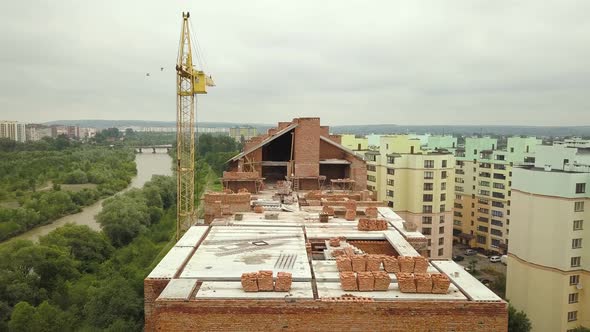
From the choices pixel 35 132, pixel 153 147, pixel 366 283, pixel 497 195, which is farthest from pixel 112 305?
pixel 35 132

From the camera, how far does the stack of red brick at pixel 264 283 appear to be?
11.9 metres

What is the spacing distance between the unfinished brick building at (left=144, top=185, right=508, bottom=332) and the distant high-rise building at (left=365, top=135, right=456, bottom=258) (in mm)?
29517

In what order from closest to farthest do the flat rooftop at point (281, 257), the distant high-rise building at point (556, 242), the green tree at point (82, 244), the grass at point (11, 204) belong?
the flat rooftop at point (281, 257), the distant high-rise building at point (556, 242), the green tree at point (82, 244), the grass at point (11, 204)

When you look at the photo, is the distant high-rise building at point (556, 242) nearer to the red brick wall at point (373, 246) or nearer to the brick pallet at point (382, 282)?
the red brick wall at point (373, 246)

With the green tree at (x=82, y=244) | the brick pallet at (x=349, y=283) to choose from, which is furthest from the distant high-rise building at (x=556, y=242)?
the green tree at (x=82, y=244)

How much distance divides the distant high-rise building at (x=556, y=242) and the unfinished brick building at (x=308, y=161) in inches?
467

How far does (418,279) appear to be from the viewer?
39.3 ft

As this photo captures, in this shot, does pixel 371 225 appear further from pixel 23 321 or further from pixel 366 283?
pixel 23 321

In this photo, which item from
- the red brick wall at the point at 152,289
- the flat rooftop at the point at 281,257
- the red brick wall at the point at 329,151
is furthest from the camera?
the red brick wall at the point at 329,151

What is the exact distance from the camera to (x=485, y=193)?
5759 centimetres

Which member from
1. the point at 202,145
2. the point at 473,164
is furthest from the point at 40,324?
the point at 202,145

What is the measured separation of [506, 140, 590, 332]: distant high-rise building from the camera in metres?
31.0

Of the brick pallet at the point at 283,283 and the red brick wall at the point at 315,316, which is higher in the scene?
the brick pallet at the point at 283,283

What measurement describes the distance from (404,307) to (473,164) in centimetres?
5230
